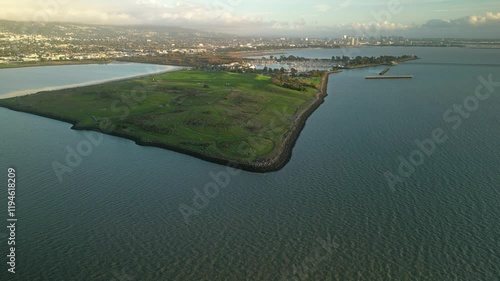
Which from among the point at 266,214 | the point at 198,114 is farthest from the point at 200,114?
the point at 266,214

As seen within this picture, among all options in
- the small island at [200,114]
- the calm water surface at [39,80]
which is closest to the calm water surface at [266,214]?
the small island at [200,114]

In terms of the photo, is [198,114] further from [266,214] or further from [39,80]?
[39,80]

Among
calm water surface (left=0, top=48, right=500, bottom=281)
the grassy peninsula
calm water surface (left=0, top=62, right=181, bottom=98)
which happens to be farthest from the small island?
calm water surface (left=0, top=62, right=181, bottom=98)

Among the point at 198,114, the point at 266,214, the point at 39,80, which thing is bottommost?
the point at 266,214

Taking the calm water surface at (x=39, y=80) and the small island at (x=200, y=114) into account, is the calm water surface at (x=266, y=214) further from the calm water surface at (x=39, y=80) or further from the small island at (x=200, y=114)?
the calm water surface at (x=39, y=80)

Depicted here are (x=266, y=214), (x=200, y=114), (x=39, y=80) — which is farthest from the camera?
(x=39, y=80)

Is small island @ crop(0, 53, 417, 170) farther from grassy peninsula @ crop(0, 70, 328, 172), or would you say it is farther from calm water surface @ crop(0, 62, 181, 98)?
calm water surface @ crop(0, 62, 181, 98)

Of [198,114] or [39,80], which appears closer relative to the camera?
[198,114]
